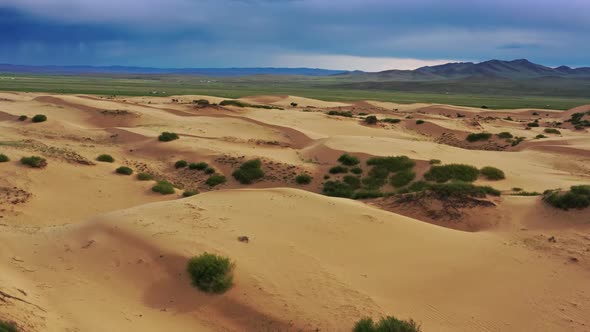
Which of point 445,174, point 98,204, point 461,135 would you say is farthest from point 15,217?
point 461,135

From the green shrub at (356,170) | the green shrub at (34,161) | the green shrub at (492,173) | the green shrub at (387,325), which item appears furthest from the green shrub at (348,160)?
the green shrub at (387,325)

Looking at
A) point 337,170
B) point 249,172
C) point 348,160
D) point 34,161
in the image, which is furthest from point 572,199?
point 34,161

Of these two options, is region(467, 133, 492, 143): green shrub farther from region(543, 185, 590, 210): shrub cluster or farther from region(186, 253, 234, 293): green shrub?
region(186, 253, 234, 293): green shrub

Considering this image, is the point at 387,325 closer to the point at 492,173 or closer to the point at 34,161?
the point at 492,173

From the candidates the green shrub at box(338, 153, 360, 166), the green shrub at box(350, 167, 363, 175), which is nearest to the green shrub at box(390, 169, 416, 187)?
the green shrub at box(350, 167, 363, 175)

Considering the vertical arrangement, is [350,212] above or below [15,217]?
above

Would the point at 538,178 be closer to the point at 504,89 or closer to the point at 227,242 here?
the point at 227,242

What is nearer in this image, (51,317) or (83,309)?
(51,317)

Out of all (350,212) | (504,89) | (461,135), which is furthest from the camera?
(504,89)
